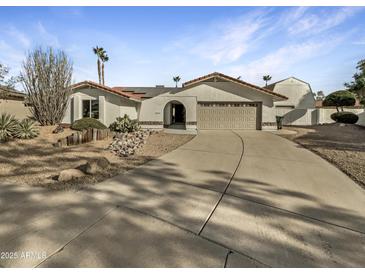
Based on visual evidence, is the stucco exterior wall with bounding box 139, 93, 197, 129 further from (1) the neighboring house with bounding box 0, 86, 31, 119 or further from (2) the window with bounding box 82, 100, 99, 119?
(1) the neighboring house with bounding box 0, 86, 31, 119

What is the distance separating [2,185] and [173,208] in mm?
3837

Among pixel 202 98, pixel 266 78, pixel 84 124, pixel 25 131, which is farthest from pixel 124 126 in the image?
pixel 266 78

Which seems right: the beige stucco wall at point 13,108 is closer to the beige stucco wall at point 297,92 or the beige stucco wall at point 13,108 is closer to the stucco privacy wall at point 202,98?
the stucco privacy wall at point 202,98

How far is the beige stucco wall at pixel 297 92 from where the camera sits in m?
23.1

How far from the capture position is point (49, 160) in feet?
Result: 21.4

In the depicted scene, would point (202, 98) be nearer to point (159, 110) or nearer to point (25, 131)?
point (159, 110)

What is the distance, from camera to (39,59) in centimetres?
1173

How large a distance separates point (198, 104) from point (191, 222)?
14.2m

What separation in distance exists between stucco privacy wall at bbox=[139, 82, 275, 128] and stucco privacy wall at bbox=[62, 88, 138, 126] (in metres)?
1.96

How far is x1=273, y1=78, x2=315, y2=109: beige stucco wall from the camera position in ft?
75.7

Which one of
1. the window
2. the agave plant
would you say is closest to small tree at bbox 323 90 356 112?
the window

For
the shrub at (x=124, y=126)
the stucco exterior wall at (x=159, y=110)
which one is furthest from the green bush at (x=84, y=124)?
the stucco exterior wall at (x=159, y=110)

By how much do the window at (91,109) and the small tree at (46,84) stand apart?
2755 mm
